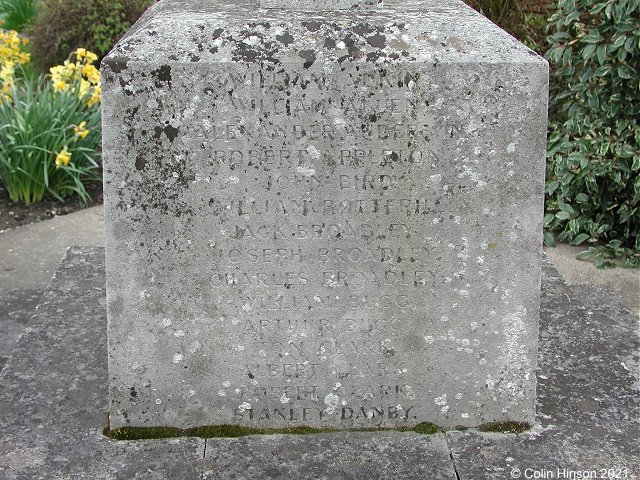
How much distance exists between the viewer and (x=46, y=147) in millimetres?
6113

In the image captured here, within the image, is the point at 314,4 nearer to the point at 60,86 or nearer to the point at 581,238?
the point at 581,238

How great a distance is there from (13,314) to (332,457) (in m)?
2.09

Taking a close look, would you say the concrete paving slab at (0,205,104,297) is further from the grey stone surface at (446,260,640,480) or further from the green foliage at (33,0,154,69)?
the green foliage at (33,0,154,69)

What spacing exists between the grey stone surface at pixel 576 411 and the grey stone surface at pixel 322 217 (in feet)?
0.45

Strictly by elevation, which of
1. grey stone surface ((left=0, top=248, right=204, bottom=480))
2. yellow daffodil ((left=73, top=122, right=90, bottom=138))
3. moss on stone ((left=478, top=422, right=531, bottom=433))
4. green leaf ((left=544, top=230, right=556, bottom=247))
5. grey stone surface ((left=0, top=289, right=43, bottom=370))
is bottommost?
green leaf ((left=544, top=230, right=556, bottom=247))

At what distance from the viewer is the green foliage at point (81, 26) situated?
357 inches

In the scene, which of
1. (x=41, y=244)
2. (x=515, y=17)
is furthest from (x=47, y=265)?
(x=515, y=17)

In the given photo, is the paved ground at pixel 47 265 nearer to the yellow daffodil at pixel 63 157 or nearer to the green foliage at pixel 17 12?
the yellow daffodil at pixel 63 157

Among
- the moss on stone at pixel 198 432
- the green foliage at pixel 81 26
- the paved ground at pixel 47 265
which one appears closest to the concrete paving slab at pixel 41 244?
the paved ground at pixel 47 265

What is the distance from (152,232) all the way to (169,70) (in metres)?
0.50

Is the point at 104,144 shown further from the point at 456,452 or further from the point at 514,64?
the point at 456,452

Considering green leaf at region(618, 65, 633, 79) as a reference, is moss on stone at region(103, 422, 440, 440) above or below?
below

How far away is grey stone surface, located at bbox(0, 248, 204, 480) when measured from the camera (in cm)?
261

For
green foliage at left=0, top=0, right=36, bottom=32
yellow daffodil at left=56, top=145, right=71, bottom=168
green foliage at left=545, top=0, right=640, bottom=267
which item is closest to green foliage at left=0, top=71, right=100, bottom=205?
yellow daffodil at left=56, top=145, right=71, bottom=168
